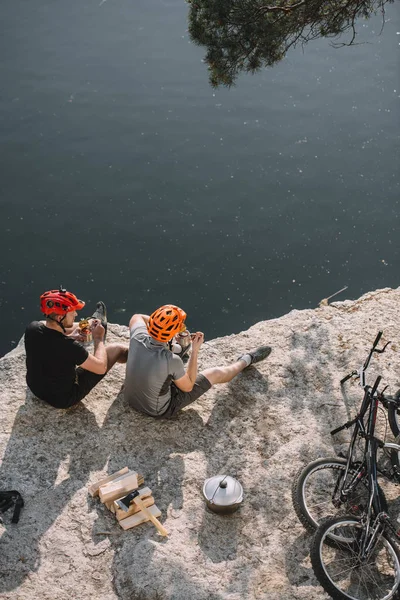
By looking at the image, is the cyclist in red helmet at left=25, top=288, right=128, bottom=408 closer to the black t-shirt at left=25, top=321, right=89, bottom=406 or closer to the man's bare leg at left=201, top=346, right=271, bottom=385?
the black t-shirt at left=25, top=321, right=89, bottom=406

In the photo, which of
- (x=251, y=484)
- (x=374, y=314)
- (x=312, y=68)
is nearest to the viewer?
(x=251, y=484)

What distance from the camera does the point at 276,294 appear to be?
10953mm

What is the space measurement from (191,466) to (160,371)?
86cm

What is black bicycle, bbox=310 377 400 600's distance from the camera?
15.1ft

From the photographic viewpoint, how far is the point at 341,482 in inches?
201

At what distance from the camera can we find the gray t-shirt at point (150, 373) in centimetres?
577

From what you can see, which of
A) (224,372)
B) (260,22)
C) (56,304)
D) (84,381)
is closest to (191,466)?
(224,372)

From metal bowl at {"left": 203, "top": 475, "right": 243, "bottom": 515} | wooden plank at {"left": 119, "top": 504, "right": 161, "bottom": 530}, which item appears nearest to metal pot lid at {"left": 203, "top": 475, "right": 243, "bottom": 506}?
metal bowl at {"left": 203, "top": 475, "right": 243, "bottom": 515}

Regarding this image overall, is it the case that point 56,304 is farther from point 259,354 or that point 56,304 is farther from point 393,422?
point 393,422

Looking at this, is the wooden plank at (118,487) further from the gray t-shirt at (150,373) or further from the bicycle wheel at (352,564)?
the bicycle wheel at (352,564)

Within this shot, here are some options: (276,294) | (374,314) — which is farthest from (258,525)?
(276,294)

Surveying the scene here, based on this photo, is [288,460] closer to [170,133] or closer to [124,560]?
[124,560]

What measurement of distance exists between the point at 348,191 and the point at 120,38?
9179mm

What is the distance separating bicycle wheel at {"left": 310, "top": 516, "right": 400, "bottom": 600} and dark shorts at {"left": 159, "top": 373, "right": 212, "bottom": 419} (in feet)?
6.00
